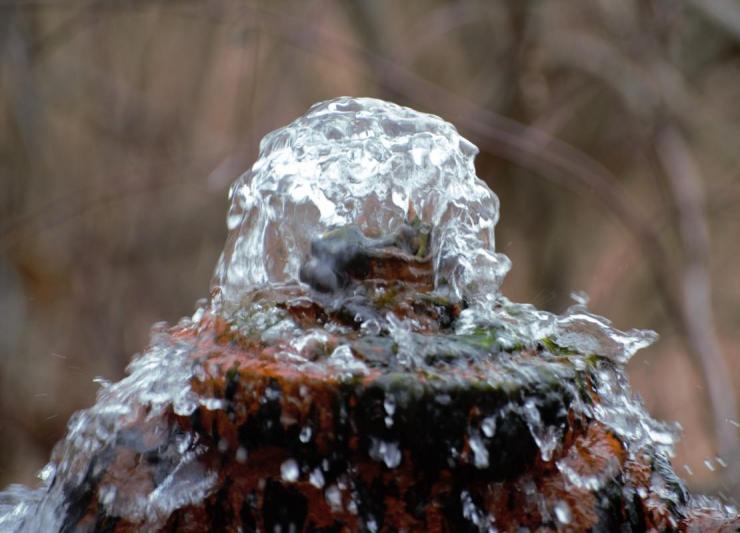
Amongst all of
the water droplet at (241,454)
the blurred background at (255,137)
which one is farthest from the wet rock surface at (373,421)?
the blurred background at (255,137)

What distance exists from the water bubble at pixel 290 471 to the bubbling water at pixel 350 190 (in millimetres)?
370

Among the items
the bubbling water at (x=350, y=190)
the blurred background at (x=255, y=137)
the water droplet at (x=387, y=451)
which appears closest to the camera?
the water droplet at (x=387, y=451)

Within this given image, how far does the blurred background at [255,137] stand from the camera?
11.5 ft

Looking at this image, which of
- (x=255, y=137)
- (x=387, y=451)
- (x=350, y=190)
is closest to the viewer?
(x=387, y=451)

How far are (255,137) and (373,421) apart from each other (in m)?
2.60

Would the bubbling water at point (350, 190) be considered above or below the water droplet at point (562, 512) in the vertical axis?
above

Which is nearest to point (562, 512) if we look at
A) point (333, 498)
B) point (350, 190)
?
point (333, 498)

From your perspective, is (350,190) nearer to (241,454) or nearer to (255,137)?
(241,454)

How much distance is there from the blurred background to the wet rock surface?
2.30 m

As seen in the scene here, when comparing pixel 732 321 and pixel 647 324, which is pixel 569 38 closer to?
pixel 647 324

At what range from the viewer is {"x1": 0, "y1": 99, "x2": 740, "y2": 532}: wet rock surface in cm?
81

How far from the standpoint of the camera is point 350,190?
1.24 metres

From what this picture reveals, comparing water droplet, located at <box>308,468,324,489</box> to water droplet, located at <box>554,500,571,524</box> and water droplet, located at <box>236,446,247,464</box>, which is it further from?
water droplet, located at <box>554,500,571,524</box>

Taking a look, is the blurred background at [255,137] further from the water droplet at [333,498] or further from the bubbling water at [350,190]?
the water droplet at [333,498]
